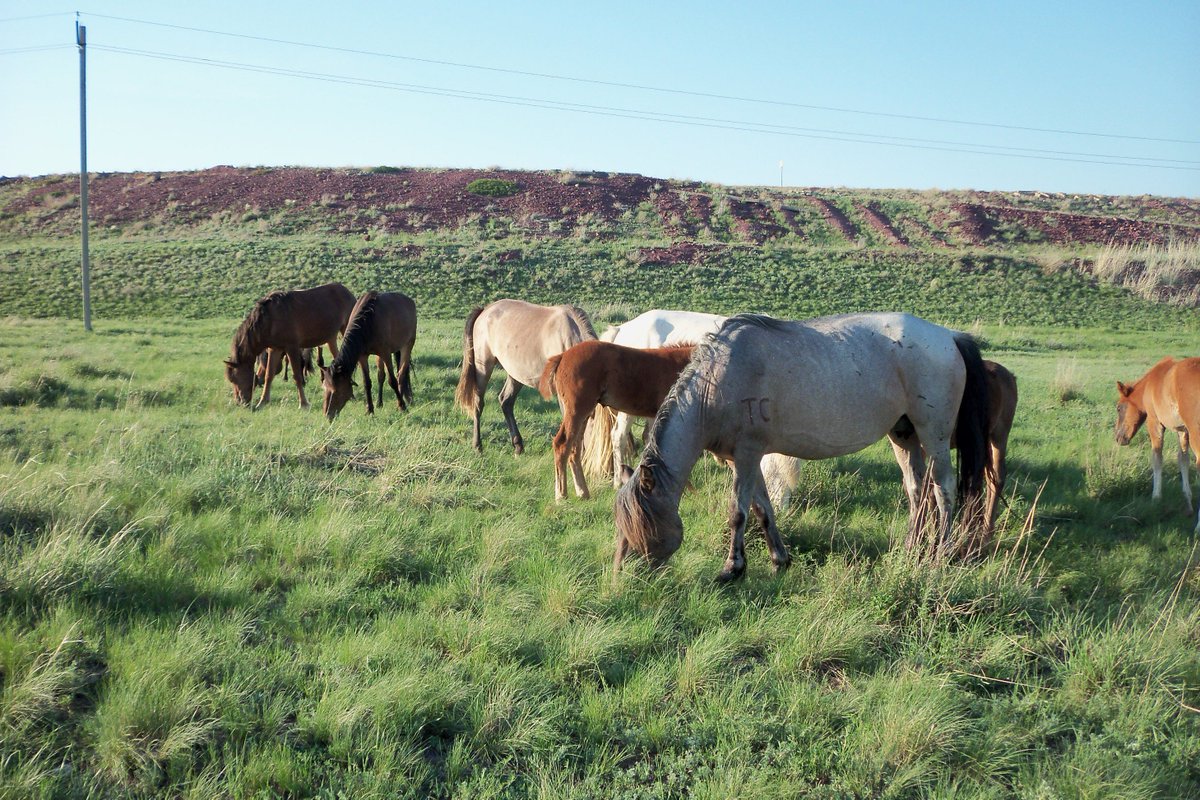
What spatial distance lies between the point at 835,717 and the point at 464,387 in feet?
24.2

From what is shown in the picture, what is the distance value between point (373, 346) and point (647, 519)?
299 inches

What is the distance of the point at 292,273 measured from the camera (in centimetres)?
2886

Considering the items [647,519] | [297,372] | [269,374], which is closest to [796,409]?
→ [647,519]

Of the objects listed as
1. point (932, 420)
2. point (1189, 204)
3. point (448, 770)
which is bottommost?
point (448, 770)

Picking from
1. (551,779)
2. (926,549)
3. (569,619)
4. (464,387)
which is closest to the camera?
(551,779)

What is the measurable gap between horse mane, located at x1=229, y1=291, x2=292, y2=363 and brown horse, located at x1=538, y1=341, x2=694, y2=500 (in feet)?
22.4

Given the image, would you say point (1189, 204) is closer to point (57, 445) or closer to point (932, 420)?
point (932, 420)

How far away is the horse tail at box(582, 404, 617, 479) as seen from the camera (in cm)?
802

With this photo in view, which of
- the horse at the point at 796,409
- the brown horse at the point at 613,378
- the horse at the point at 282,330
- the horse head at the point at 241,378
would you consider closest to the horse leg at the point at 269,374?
the horse at the point at 282,330

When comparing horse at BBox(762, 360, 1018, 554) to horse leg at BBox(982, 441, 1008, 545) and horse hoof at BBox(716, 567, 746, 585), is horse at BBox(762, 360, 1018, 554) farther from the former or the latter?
horse hoof at BBox(716, 567, 746, 585)

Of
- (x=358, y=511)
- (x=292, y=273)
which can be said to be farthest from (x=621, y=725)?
(x=292, y=273)

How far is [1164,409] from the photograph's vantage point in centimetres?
749

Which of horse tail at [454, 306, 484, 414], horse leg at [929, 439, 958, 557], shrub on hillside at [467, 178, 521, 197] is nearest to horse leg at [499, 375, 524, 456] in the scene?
horse tail at [454, 306, 484, 414]

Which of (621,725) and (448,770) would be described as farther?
(621,725)
